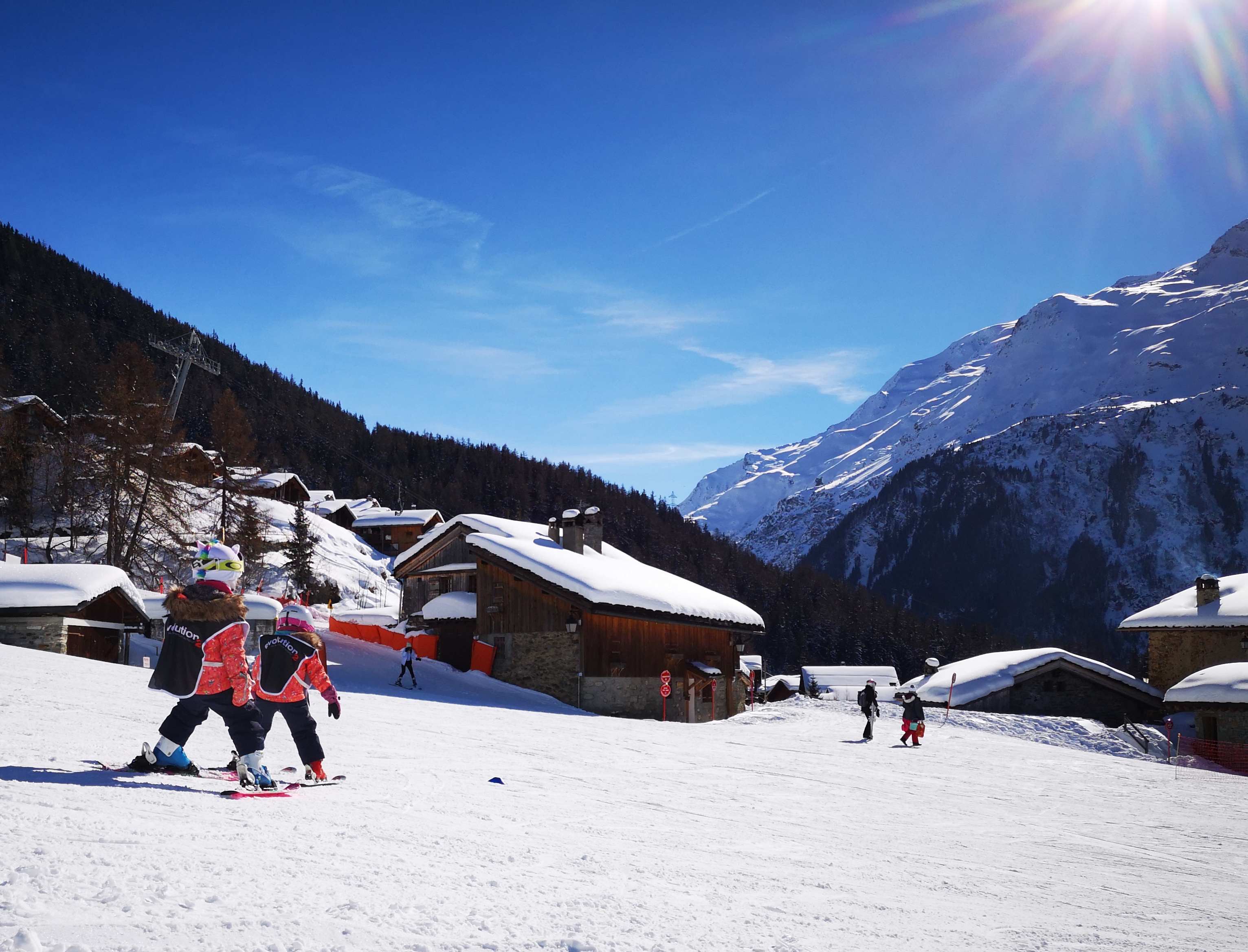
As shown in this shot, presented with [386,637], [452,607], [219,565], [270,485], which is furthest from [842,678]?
[219,565]

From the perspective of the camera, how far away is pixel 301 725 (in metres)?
7.75

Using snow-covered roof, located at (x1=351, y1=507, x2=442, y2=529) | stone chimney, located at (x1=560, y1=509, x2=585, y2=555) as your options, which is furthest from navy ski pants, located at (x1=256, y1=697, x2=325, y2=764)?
snow-covered roof, located at (x1=351, y1=507, x2=442, y2=529)

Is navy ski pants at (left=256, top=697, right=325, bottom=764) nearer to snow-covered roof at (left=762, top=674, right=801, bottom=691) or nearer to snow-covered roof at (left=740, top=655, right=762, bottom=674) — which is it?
snow-covered roof at (left=740, top=655, right=762, bottom=674)

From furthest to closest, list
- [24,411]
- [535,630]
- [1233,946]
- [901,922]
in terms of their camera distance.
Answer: [24,411], [535,630], [1233,946], [901,922]

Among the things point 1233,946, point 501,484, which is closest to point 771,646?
point 501,484

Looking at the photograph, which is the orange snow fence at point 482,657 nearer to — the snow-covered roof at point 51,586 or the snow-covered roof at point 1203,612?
the snow-covered roof at point 51,586

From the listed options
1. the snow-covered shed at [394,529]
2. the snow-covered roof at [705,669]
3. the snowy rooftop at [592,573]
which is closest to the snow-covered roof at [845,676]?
the snow-covered shed at [394,529]

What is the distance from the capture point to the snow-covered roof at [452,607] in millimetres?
29000

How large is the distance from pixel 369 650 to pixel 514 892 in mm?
25742

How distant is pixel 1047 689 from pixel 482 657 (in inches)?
915

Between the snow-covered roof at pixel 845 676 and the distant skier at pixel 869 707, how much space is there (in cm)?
5641

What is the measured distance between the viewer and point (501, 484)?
12175cm

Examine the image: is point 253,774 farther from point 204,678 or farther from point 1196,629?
point 1196,629

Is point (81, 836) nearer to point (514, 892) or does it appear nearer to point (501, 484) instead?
point (514, 892)
